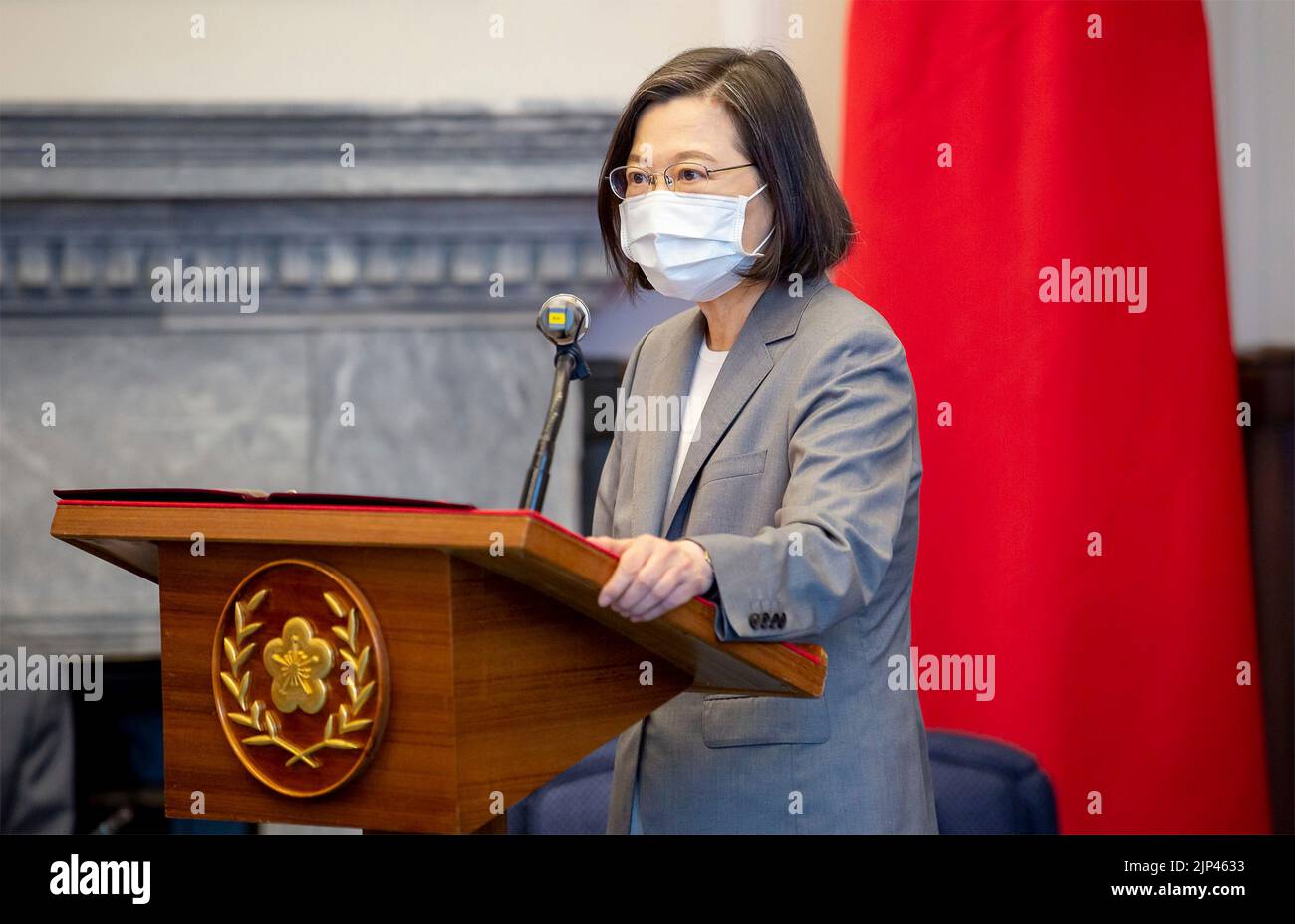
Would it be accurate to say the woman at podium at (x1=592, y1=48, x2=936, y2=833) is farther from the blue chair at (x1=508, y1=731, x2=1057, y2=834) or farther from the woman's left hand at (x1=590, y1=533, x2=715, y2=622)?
the blue chair at (x1=508, y1=731, x2=1057, y2=834)

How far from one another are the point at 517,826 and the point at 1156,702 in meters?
1.20

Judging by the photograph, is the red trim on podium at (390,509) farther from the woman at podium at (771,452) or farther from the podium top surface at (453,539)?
the woman at podium at (771,452)

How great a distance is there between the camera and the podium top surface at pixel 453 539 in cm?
115

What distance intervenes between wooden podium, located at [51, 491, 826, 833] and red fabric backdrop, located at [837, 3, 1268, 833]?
4.21 ft

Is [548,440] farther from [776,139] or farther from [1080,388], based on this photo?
[1080,388]

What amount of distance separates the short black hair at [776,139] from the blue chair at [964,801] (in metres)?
1.01

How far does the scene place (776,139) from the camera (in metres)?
1.73

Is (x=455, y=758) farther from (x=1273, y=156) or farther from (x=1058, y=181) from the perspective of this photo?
(x=1273, y=156)

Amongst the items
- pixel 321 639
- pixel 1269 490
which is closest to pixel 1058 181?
pixel 1269 490

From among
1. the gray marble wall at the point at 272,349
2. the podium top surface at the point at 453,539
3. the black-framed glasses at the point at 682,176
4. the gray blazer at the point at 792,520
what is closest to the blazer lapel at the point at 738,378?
the gray blazer at the point at 792,520

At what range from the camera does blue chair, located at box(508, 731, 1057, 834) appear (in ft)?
Answer: 7.59

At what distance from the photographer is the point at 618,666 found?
141cm

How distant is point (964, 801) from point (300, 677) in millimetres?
1414

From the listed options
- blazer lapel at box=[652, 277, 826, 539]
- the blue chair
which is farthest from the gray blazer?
the blue chair
